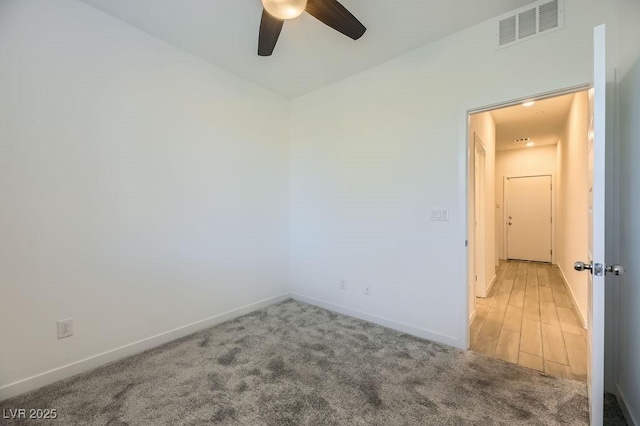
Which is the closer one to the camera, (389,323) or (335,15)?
(335,15)

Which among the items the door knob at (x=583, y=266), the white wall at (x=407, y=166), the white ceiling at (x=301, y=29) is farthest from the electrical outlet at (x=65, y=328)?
the door knob at (x=583, y=266)

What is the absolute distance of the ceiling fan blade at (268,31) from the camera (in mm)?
1734

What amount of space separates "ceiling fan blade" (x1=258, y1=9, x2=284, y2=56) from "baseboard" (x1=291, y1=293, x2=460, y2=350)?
2.66 metres

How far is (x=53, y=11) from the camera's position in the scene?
190 centimetres

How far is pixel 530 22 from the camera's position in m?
1.99

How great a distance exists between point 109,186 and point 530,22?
343 cm

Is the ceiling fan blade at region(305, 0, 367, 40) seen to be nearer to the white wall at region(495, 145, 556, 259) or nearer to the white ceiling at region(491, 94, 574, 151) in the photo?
the white ceiling at region(491, 94, 574, 151)

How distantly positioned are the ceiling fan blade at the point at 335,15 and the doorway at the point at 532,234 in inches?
56.5

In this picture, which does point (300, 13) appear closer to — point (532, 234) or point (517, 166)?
point (517, 166)

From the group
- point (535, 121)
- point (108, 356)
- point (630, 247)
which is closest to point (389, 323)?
point (630, 247)

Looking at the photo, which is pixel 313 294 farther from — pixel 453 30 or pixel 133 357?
pixel 453 30

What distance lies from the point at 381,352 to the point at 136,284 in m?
2.15

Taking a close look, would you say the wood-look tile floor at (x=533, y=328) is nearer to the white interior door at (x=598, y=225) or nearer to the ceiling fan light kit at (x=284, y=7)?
the white interior door at (x=598, y=225)

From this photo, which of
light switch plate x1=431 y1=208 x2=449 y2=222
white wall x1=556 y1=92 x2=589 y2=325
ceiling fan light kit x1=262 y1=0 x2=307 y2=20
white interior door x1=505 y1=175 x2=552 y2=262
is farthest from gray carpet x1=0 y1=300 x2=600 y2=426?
white interior door x1=505 y1=175 x2=552 y2=262
